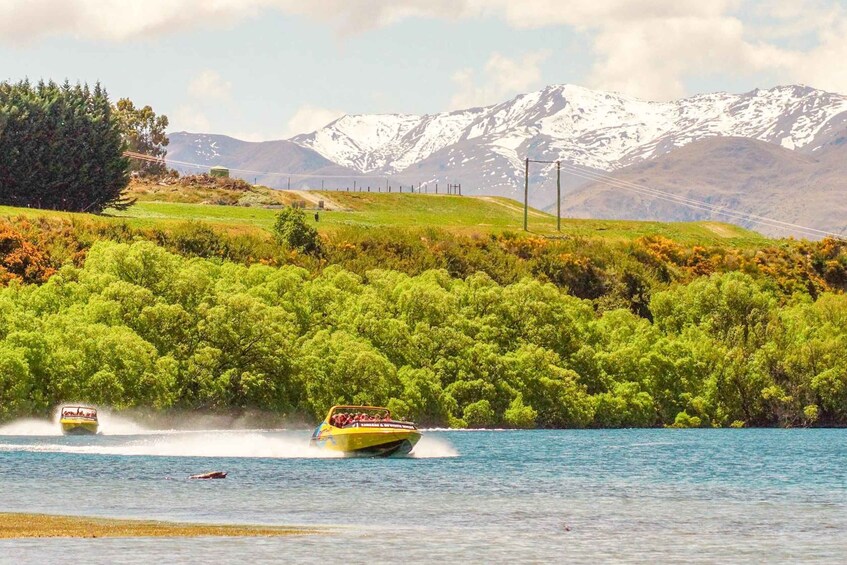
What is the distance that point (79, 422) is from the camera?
4749 inches

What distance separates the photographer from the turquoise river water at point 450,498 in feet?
171

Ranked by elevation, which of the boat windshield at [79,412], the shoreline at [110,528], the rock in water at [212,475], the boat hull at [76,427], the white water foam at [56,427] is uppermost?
the shoreline at [110,528]

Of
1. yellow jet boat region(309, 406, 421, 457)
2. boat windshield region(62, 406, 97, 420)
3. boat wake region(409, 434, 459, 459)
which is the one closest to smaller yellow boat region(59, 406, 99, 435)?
boat windshield region(62, 406, 97, 420)

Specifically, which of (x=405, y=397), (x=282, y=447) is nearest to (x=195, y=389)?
(x=405, y=397)

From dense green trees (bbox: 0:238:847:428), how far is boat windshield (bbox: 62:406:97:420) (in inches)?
266

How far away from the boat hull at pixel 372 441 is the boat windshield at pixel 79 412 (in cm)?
3085

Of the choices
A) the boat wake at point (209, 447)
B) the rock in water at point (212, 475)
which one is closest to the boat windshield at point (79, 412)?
the boat wake at point (209, 447)

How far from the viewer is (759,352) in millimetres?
164375

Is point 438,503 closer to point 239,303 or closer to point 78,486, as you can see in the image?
point 78,486

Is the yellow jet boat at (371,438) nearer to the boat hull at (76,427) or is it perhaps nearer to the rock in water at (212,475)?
the rock in water at (212,475)

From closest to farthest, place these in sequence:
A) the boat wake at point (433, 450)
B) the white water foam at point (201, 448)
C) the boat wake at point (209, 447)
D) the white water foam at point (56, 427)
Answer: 1. the boat wake at point (209, 447)
2. the white water foam at point (201, 448)
3. the boat wake at point (433, 450)
4. the white water foam at point (56, 427)

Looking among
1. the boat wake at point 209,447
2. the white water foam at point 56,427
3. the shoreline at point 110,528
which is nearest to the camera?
the shoreline at point 110,528

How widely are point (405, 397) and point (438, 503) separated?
74923 millimetres

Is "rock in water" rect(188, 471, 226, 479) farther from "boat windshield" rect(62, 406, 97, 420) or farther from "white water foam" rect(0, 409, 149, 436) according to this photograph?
"white water foam" rect(0, 409, 149, 436)
